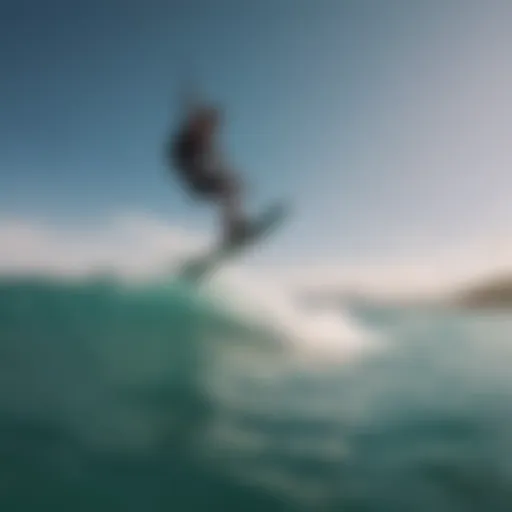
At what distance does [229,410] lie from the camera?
67.3 inches

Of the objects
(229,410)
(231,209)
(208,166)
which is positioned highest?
(208,166)

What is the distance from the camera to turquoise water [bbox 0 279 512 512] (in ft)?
5.46

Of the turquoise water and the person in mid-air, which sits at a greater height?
the person in mid-air

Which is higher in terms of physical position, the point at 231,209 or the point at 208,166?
the point at 208,166

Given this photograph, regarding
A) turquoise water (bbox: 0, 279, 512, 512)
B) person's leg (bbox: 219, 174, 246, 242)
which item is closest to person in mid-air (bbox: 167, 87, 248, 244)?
person's leg (bbox: 219, 174, 246, 242)

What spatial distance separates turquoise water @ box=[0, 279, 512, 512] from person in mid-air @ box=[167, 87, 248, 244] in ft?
0.85

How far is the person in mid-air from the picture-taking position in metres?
1.74

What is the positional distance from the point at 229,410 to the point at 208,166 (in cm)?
74

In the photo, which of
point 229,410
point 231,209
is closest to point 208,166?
point 231,209

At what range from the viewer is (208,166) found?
1739mm

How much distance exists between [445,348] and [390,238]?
373 mm

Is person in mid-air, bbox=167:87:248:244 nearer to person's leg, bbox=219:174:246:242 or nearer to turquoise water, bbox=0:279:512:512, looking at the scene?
person's leg, bbox=219:174:246:242

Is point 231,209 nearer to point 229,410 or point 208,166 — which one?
point 208,166

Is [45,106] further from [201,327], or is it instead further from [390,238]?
[390,238]
